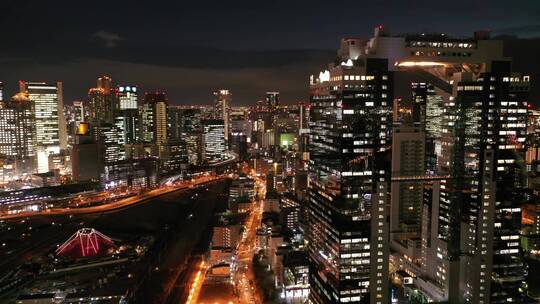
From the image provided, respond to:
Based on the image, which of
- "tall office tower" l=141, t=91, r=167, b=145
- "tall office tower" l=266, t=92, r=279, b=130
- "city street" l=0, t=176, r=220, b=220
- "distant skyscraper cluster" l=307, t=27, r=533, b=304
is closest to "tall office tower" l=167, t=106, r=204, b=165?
"tall office tower" l=141, t=91, r=167, b=145

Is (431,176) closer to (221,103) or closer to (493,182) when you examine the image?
(493,182)

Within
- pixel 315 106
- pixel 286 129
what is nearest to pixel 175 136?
pixel 286 129

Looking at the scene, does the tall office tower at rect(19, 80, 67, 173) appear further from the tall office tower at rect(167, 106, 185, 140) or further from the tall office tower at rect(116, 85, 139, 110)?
the tall office tower at rect(167, 106, 185, 140)

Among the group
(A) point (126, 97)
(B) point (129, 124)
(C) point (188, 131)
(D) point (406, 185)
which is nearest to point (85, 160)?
(B) point (129, 124)

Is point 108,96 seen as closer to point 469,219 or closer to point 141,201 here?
point 141,201

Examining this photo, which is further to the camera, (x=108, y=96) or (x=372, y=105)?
(x=108, y=96)

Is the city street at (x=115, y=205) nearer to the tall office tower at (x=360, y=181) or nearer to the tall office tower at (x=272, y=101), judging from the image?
the tall office tower at (x=360, y=181)

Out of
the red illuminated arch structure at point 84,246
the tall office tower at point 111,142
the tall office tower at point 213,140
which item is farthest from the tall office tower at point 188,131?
the red illuminated arch structure at point 84,246
